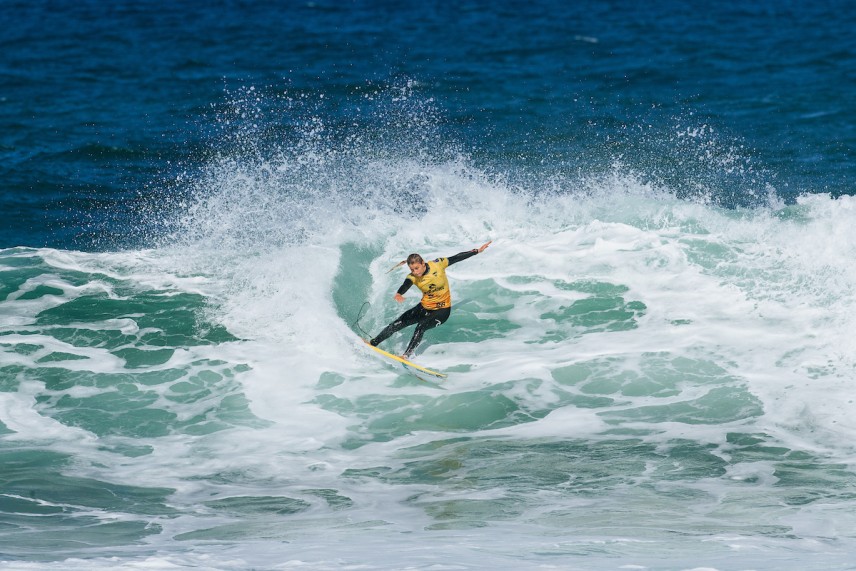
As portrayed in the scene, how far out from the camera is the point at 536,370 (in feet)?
42.5

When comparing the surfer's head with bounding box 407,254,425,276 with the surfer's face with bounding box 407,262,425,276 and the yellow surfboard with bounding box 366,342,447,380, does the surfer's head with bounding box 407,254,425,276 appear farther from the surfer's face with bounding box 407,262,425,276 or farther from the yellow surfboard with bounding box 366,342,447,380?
the yellow surfboard with bounding box 366,342,447,380

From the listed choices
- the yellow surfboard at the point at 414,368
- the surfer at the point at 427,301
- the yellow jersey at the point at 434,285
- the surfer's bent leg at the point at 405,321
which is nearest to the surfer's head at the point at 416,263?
the surfer at the point at 427,301

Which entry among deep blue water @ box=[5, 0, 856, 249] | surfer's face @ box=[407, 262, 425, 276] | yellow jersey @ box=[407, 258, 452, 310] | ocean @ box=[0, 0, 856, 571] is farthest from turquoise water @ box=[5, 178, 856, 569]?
deep blue water @ box=[5, 0, 856, 249]

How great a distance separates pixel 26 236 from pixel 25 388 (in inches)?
237

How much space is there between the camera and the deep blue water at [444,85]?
2025 centimetres

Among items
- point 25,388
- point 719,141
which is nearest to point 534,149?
point 719,141

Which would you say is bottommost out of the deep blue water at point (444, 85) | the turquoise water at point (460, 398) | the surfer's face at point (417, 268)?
the turquoise water at point (460, 398)

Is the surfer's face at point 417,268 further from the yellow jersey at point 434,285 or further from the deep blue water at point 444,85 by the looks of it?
the deep blue water at point 444,85

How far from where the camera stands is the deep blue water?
2025cm

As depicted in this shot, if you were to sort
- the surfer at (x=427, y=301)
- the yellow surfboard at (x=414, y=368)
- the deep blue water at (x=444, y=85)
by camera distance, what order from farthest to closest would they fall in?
the deep blue water at (x=444, y=85)
the surfer at (x=427, y=301)
the yellow surfboard at (x=414, y=368)

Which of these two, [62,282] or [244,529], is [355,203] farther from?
[244,529]

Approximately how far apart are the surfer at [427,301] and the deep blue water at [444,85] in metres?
6.47

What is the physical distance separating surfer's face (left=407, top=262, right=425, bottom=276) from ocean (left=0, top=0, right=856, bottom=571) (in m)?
1.22

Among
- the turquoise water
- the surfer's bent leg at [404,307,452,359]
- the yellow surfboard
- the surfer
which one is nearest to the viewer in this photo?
the turquoise water
